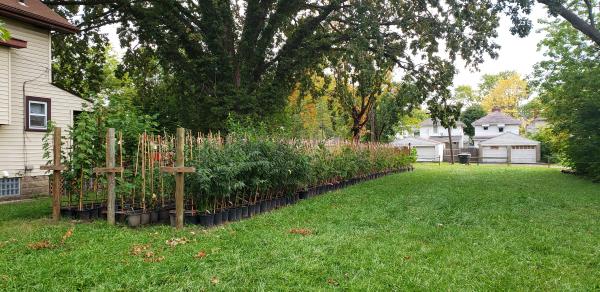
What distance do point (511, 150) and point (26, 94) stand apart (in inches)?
1649

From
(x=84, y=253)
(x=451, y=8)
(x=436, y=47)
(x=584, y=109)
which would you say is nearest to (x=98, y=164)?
(x=84, y=253)

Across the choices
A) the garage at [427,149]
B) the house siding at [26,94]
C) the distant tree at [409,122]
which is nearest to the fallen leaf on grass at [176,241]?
the house siding at [26,94]

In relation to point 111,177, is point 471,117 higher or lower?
higher

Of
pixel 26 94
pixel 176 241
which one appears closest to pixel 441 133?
pixel 26 94

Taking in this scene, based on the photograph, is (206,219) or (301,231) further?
(206,219)

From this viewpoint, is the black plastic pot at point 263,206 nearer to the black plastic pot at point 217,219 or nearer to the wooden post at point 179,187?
the black plastic pot at point 217,219

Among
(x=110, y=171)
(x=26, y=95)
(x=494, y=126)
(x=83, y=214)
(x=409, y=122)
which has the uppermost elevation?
(x=409, y=122)

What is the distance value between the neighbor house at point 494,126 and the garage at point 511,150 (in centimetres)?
505

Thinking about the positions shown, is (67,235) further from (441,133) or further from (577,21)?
(441,133)

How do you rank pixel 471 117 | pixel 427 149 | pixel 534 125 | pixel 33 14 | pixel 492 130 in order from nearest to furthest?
pixel 33 14
pixel 427 149
pixel 492 130
pixel 471 117
pixel 534 125

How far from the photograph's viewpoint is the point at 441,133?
52.7 metres

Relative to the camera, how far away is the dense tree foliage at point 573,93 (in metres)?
16.5

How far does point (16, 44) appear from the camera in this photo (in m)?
10.7

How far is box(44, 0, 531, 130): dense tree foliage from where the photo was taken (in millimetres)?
13953
